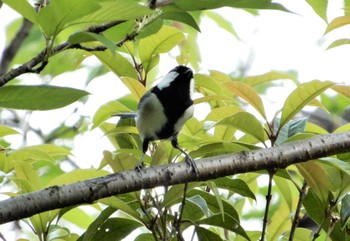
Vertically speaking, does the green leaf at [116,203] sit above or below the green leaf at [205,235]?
above

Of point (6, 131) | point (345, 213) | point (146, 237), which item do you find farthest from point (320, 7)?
point (6, 131)

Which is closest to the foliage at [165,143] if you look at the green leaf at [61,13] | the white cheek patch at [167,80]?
the green leaf at [61,13]

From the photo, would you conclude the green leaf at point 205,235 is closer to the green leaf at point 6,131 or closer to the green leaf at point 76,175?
the green leaf at point 76,175

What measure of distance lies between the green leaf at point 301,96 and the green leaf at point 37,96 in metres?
0.61

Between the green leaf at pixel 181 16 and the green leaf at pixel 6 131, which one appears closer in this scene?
the green leaf at pixel 181 16

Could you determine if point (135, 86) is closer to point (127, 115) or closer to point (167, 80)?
point (127, 115)

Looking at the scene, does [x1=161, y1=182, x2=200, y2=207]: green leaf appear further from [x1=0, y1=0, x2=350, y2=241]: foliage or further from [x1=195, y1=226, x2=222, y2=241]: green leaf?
[x1=195, y1=226, x2=222, y2=241]: green leaf

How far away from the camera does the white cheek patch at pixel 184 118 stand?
6.72ft

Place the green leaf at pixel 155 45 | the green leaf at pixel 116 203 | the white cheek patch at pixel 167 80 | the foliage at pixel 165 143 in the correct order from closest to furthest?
the foliage at pixel 165 143 < the green leaf at pixel 116 203 < the green leaf at pixel 155 45 < the white cheek patch at pixel 167 80

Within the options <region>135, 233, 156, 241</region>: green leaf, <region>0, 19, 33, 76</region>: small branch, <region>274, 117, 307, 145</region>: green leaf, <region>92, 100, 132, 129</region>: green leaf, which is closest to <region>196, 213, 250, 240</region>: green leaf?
<region>135, 233, 156, 241</region>: green leaf

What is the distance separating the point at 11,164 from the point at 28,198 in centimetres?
57

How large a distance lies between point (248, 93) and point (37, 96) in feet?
2.17

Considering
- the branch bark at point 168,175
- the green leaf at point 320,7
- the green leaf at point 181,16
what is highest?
the green leaf at point 181,16

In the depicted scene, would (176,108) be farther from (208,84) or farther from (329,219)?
(329,219)
